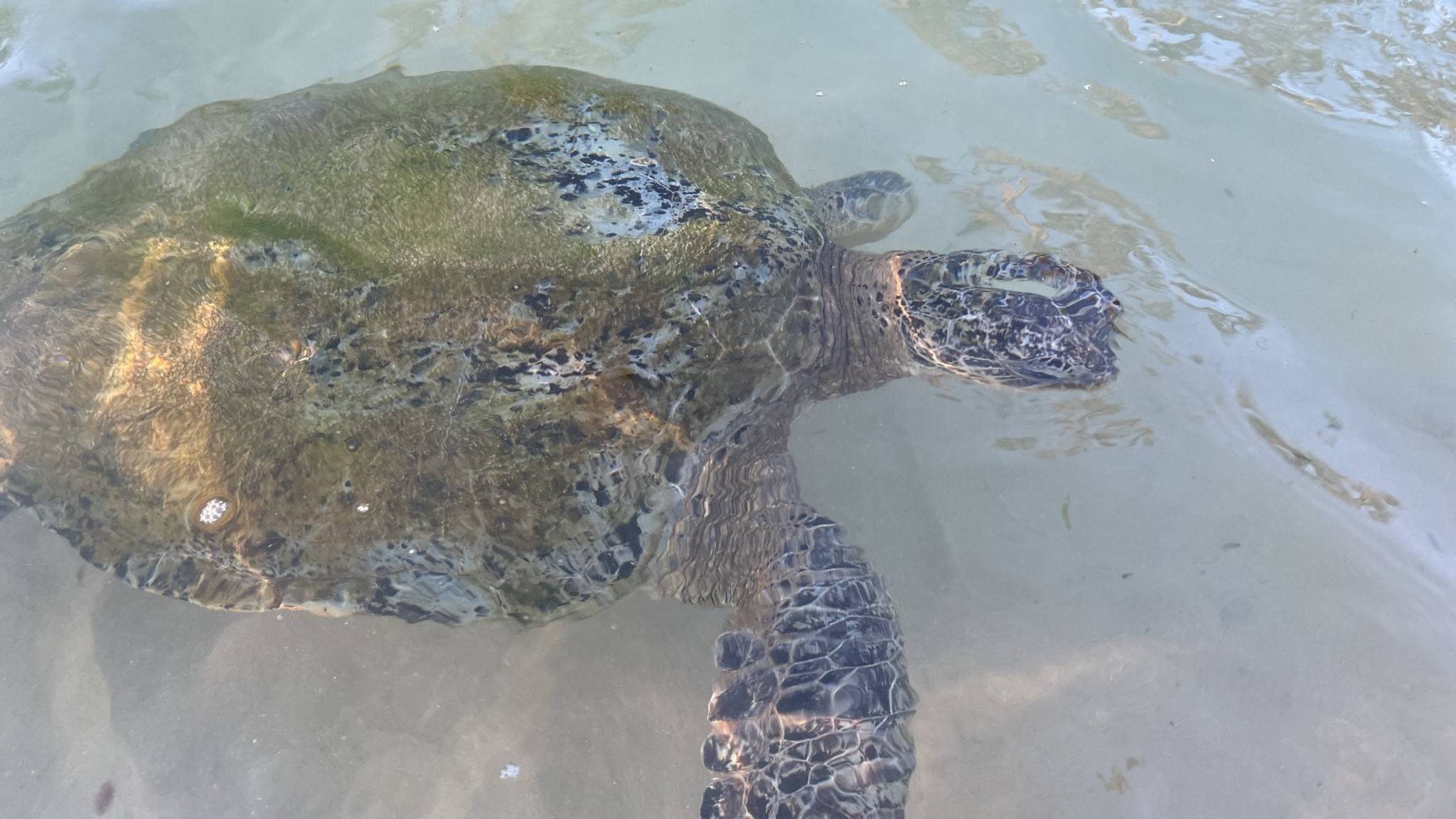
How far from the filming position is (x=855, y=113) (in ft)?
16.9

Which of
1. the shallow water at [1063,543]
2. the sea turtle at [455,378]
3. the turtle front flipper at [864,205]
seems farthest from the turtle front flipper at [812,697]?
the turtle front flipper at [864,205]

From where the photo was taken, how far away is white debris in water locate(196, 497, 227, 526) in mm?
2680

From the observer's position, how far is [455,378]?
2570 millimetres

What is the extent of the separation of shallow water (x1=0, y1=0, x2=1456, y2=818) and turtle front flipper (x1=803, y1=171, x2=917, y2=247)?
0.18 m

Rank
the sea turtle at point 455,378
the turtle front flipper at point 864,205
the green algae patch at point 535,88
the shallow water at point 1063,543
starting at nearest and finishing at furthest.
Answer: the sea turtle at point 455,378 → the green algae patch at point 535,88 → the shallow water at point 1063,543 → the turtle front flipper at point 864,205

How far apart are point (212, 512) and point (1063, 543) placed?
3.53 m

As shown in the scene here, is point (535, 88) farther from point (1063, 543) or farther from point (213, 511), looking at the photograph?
point (1063, 543)

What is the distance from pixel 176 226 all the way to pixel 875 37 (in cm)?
457

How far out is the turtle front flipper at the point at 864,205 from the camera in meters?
4.33

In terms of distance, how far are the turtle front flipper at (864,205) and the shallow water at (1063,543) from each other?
0.18 m

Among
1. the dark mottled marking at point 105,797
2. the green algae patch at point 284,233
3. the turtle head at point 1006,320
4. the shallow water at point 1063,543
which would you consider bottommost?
the dark mottled marking at point 105,797

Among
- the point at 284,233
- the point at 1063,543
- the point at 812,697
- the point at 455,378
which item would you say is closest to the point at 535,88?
the point at 284,233

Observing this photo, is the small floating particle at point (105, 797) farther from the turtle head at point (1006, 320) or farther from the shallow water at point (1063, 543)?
the turtle head at point (1006, 320)

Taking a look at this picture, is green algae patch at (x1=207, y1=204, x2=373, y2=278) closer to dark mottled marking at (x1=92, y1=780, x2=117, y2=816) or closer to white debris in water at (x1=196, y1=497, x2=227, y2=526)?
white debris in water at (x1=196, y1=497, x2=227, y2=526)
